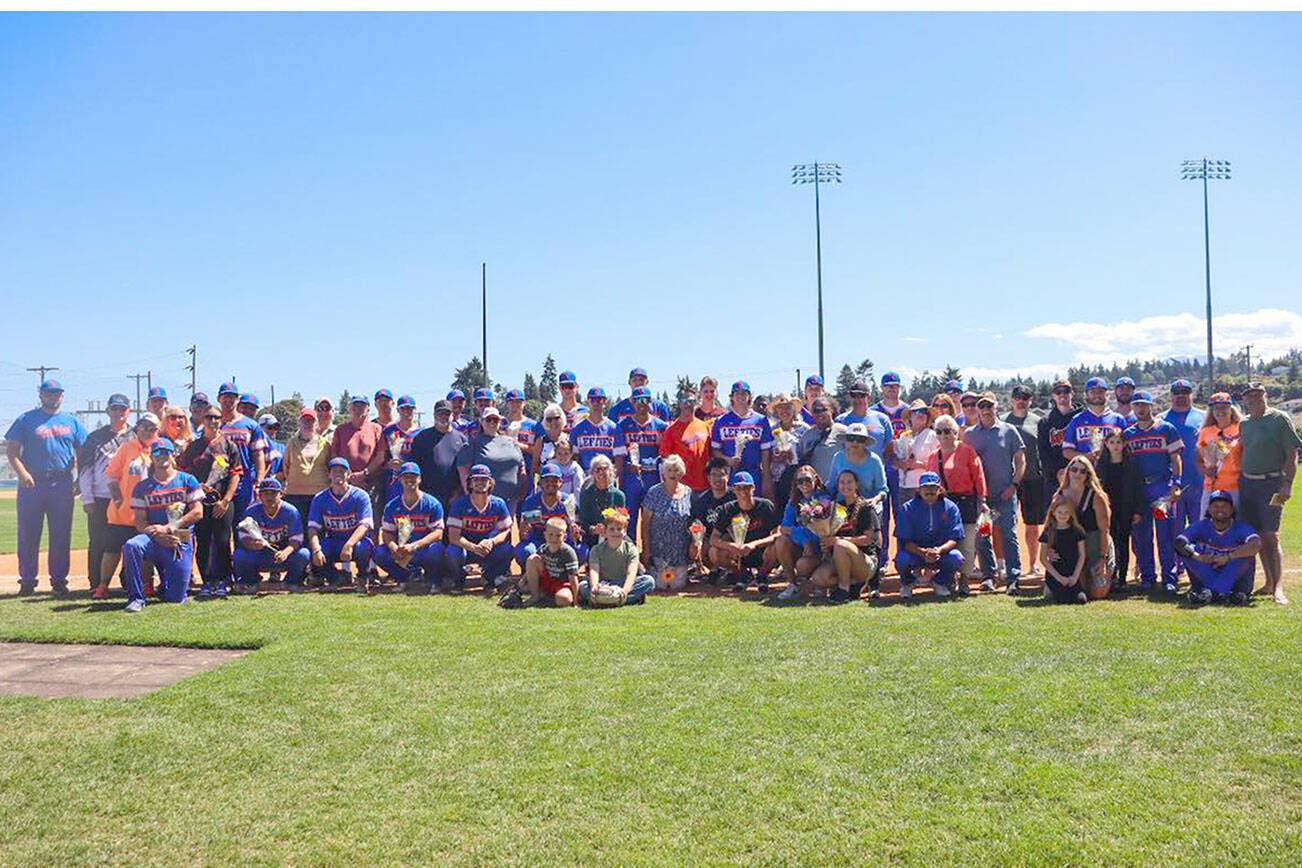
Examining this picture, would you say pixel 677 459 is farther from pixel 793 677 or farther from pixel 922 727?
pixel 922 727

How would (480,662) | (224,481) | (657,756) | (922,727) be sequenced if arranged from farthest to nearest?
(224,481) < (480,662) < (922,727) < (657,756)

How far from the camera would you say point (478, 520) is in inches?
371

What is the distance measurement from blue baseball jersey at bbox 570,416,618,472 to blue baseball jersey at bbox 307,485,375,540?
220 centimetres

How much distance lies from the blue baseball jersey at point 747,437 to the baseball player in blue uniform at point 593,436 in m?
1.11

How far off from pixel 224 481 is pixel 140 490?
0.76m

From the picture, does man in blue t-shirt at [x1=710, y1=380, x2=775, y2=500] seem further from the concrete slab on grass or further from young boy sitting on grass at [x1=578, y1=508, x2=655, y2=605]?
the concrete slab on grass

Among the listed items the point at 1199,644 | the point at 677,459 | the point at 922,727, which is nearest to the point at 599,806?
the point at 922,727

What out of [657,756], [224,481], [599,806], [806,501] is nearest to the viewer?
[599,806]

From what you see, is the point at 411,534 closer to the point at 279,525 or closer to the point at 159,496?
the point at 279,525

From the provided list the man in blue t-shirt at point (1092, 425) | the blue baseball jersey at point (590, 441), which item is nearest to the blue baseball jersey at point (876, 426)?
the man in blue t-shirt at point (1092, 425)

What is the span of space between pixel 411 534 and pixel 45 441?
390 cm

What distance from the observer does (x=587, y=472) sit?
10.1 m

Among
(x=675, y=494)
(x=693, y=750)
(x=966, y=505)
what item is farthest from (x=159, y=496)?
(x=966, y=505)

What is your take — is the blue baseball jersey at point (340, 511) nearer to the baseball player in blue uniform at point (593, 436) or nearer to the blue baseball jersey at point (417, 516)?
the blue baseball jersey at point (417, 516)
